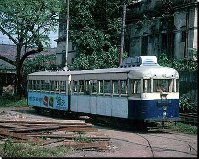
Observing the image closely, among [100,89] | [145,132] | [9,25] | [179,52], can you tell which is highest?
[9,25]

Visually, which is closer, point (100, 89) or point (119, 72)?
point (119, 72)

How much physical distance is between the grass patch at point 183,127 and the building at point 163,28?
21.6ft

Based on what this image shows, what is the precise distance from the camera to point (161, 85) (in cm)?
1725

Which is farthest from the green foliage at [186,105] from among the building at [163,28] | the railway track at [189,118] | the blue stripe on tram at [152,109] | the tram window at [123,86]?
the tram window at [123,86]

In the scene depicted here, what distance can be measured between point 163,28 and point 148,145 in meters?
16.0

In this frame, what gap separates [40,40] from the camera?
33.4 metres

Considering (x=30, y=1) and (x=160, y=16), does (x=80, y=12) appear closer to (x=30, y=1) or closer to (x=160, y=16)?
(x=30, y=1)

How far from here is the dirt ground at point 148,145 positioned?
12.2 m

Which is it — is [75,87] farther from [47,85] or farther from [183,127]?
[183,127]

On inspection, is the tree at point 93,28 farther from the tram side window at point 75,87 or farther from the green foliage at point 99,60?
the tram side window at point 75,87

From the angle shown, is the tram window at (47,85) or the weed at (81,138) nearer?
the weed at (81,138)

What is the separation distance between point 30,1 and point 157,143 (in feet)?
70.3

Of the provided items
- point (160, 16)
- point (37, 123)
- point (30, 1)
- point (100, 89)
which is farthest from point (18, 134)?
point (30, 1)

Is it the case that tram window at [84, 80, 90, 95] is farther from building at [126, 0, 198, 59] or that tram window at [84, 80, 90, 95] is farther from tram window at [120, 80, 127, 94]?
building at [126, 0, 198, 59]
